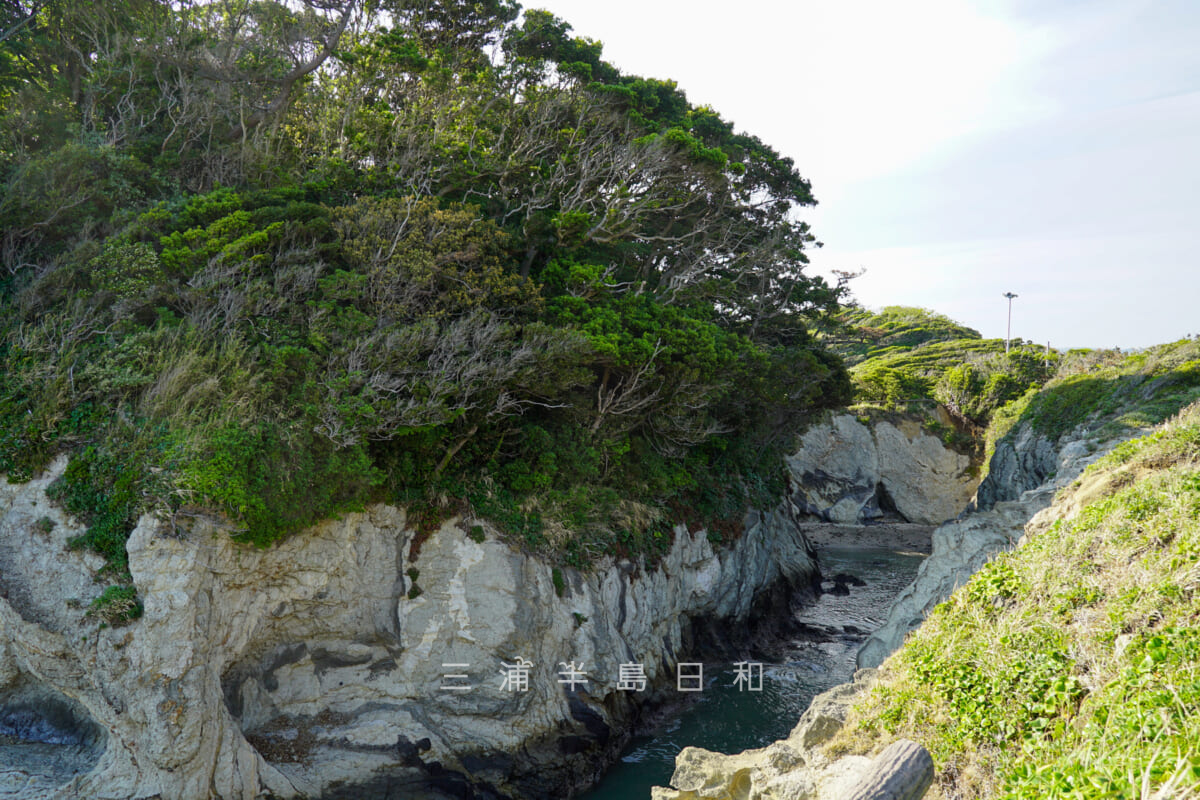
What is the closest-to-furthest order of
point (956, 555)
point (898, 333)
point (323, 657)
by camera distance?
point (323, 657), point (956, 555), point (898, 333)

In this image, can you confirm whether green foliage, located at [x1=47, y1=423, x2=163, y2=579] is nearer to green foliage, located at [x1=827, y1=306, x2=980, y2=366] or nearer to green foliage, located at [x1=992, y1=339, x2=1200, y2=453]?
green foliage, located at [x1=992, y1=339, x2=1200, y2=453]

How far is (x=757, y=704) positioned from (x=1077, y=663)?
12074 mm

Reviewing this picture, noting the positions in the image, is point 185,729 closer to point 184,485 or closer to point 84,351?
point 184,485

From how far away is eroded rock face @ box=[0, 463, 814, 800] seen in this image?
32.9ft

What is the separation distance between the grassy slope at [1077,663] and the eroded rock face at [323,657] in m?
7.30

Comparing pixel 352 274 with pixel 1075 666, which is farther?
pixel 352 274

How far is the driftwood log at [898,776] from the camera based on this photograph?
20.8ft

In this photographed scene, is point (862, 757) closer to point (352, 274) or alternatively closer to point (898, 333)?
point (352, 274)

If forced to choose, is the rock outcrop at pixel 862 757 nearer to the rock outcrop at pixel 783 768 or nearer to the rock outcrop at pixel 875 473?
the rock outcrop at pixel 783 768

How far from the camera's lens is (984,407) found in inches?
1730

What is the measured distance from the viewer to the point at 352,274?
13.1 meters

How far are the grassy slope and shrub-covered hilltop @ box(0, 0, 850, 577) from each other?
8254 mm

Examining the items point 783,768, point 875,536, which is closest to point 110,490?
point 783,768

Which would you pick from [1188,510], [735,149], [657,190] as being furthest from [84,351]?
[735,149]
